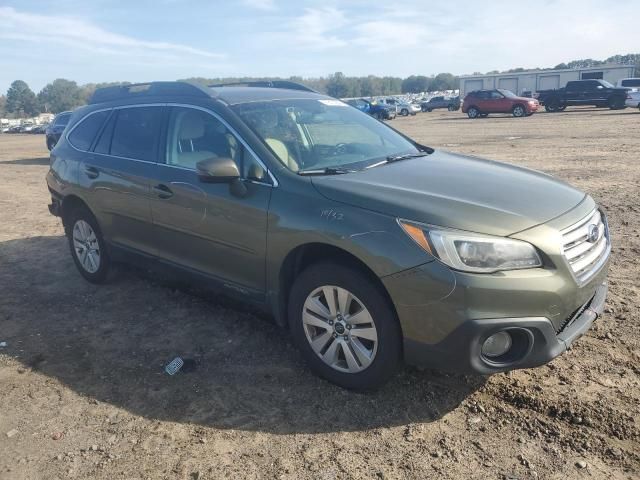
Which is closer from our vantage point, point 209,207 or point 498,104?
point 209,207

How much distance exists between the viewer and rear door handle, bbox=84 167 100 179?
5188 millimetres

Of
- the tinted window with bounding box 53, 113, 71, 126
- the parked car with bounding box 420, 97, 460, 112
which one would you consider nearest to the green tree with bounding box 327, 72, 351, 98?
the parked car with bounding box 420, 97, 460, 112

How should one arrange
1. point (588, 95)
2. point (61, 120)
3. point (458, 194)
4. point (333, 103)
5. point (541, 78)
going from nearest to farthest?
point (458, 194), point (333, 103), point (61, 120), point (588, 95), point (541, 78)

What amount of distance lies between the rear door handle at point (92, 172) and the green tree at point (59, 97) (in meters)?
132

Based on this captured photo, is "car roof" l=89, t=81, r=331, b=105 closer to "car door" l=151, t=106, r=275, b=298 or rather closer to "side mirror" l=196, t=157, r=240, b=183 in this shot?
"car door" l=151, t=106, r=275, b=298

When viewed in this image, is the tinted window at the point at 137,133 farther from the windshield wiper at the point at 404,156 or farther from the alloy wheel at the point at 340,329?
the alloy wheel at the point at 340,329

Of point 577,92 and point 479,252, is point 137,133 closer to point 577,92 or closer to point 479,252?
point 479,252

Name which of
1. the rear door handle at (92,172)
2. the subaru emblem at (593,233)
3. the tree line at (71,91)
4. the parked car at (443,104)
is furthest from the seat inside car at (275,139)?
the tree line at (71,91)

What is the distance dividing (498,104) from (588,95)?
18.3 ft

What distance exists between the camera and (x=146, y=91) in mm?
4941

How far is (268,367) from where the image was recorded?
3848mm

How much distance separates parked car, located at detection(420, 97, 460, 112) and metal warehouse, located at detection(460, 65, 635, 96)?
11.9 meters

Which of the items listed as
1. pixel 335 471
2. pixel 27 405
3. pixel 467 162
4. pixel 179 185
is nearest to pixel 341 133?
pixel 467 162

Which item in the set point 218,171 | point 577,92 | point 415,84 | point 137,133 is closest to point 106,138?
point 137,133
